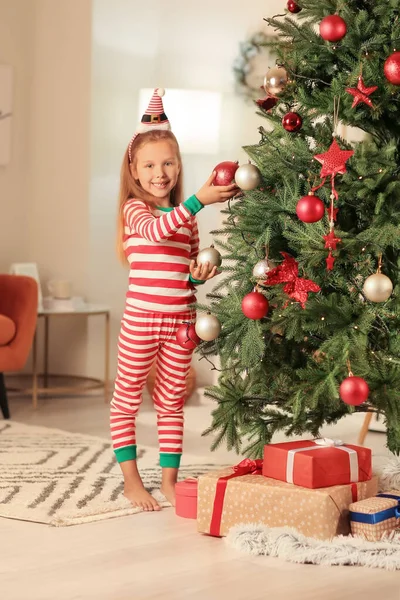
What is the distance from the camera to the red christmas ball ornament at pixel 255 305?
2373 millimetres

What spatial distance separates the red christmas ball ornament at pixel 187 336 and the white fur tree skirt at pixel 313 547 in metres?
0.54

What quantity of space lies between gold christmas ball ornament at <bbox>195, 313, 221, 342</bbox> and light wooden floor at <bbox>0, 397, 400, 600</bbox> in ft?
1.58

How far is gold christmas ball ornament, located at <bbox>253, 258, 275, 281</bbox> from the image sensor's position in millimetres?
2388

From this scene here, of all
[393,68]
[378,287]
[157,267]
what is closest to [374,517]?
[378,287]

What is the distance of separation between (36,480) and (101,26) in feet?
9.98

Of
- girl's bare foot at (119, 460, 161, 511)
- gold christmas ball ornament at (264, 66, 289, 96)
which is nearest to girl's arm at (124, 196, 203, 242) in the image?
gold christmas ball ornament at (264, 66, 289, 96)

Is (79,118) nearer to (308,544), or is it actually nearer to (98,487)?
(98,487)

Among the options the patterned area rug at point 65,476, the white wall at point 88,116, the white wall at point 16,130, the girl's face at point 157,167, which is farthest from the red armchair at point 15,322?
the girl's face at point 157,167

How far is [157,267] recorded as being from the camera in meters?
2.68

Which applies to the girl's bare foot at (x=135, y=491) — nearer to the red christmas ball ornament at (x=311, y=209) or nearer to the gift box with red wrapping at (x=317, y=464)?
the gift box with red wrapping at (x=317, y=464)

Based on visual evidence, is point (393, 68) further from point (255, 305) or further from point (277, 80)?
point (255, 305)

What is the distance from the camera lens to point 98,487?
2.85 meters

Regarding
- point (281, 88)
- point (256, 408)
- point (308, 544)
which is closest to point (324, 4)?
point (281, 88)

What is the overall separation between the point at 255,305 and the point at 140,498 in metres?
0.68
